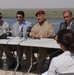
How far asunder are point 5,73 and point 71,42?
324cm

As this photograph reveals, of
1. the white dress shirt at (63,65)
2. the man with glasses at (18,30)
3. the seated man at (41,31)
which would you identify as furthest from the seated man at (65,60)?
the man with glasses at (18,30)

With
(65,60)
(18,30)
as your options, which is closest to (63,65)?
(65,60)

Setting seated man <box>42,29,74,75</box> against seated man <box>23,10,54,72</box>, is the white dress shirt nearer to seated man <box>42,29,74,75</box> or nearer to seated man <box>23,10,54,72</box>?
seated man <box>42,29,74,75</box>

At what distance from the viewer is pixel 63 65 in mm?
1932

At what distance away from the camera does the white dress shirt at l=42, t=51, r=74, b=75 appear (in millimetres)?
1928

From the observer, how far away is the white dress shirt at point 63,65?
6.32 feet

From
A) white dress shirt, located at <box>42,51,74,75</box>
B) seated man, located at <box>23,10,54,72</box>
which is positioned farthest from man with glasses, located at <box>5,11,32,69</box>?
white dress shirt, located at <box>42,51,74,75</box>

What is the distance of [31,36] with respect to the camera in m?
5.11

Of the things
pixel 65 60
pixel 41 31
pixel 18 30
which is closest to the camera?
pixel 65 60

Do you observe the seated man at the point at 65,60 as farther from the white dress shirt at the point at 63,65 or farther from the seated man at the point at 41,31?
the seated man at the point at 41,31

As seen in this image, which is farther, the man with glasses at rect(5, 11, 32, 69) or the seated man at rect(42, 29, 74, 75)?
the man with glasses at rect(5, 11, 32, 69)

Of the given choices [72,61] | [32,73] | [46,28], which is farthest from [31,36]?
[72,61]

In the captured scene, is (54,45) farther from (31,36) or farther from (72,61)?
(72,61)

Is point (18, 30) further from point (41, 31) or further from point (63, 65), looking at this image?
point (63, 65)
